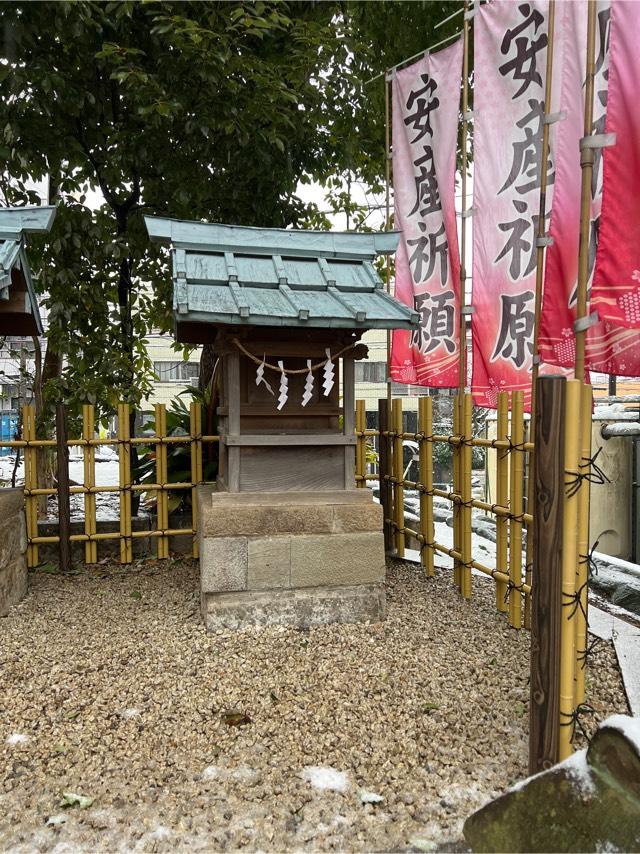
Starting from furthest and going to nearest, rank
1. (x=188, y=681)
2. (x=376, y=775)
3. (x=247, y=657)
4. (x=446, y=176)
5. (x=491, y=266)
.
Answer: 1. (x=446, y=176)
2. (x=491, y=266)
3. (x=247, y=657)
4. (x=188, y=681)
5. (x=376, y=775)

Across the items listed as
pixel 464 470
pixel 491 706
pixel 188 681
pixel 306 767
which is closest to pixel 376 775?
pixel 306 767

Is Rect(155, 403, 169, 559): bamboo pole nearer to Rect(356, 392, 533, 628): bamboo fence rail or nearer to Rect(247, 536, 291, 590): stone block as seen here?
Rect(247, 536, 291, 590): stone block

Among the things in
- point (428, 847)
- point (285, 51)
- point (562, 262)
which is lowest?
point (428, 847)

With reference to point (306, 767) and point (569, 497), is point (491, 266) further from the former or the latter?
point (306, 767)

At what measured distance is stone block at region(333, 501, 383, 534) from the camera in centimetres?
457

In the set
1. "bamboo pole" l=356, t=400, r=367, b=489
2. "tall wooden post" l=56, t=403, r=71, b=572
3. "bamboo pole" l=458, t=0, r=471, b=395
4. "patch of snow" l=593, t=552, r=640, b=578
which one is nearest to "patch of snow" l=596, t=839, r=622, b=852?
"bamboo pole" l=458, t=0, r=471, b=395

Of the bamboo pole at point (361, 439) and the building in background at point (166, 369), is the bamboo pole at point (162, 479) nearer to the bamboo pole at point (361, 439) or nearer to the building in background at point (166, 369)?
the bamboo pole at point (361, 439)

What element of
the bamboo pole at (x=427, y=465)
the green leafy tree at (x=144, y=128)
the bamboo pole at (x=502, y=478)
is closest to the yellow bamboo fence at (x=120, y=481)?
the green leafy tree at (x=144, y=128)

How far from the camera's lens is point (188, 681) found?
3693 mm

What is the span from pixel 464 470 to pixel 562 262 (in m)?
1.85

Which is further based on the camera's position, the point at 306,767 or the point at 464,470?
the point at 464,470

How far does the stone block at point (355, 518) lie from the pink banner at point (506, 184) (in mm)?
1677

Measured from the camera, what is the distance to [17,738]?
309 centimetres

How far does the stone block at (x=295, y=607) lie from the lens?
4453mm
